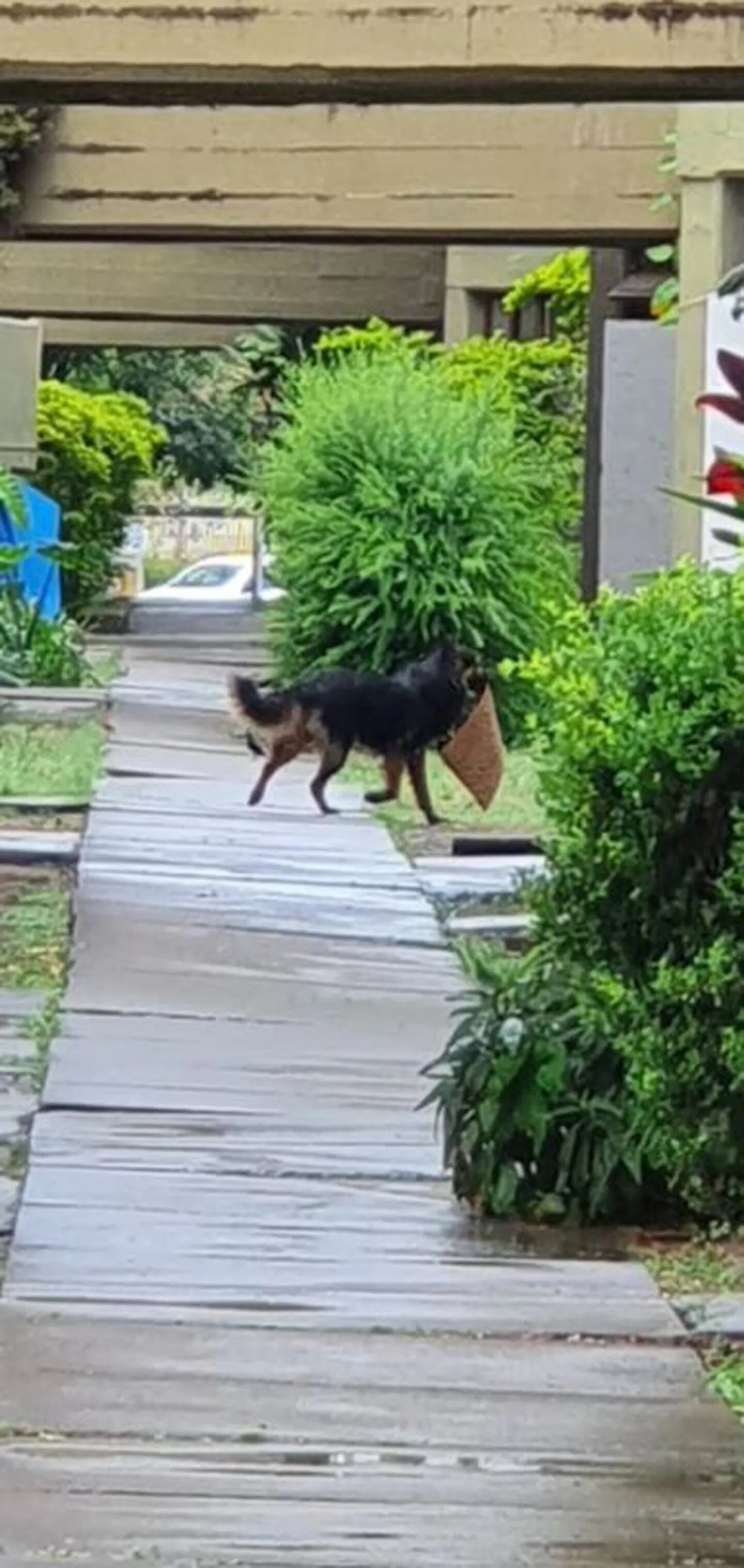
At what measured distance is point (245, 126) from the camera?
18125 millimetres

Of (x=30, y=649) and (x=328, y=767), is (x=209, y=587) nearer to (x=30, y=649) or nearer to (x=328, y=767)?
(x=30, y=649)

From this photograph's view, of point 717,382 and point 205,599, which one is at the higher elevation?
point 717,382

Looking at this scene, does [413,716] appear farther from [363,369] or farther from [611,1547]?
[611,1547]

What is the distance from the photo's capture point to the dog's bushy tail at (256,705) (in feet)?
48.9

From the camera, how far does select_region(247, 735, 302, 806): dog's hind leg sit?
1474 cm

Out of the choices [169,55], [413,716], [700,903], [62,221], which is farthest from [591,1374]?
[62,221]

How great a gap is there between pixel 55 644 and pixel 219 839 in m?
8.62

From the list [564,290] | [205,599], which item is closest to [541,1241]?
[564,290]

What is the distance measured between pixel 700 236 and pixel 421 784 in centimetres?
273

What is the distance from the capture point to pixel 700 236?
573 inches

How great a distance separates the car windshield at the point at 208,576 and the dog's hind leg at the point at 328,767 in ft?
123

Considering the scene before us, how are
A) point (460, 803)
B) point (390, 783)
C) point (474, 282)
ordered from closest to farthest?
1. point (390, 783)
2. point (460, 803)
3. point (474, 282)

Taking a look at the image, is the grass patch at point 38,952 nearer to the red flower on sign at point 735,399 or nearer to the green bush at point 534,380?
the red flower on sign at point 735,399

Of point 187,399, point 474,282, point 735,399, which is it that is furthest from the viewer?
point 187,399
